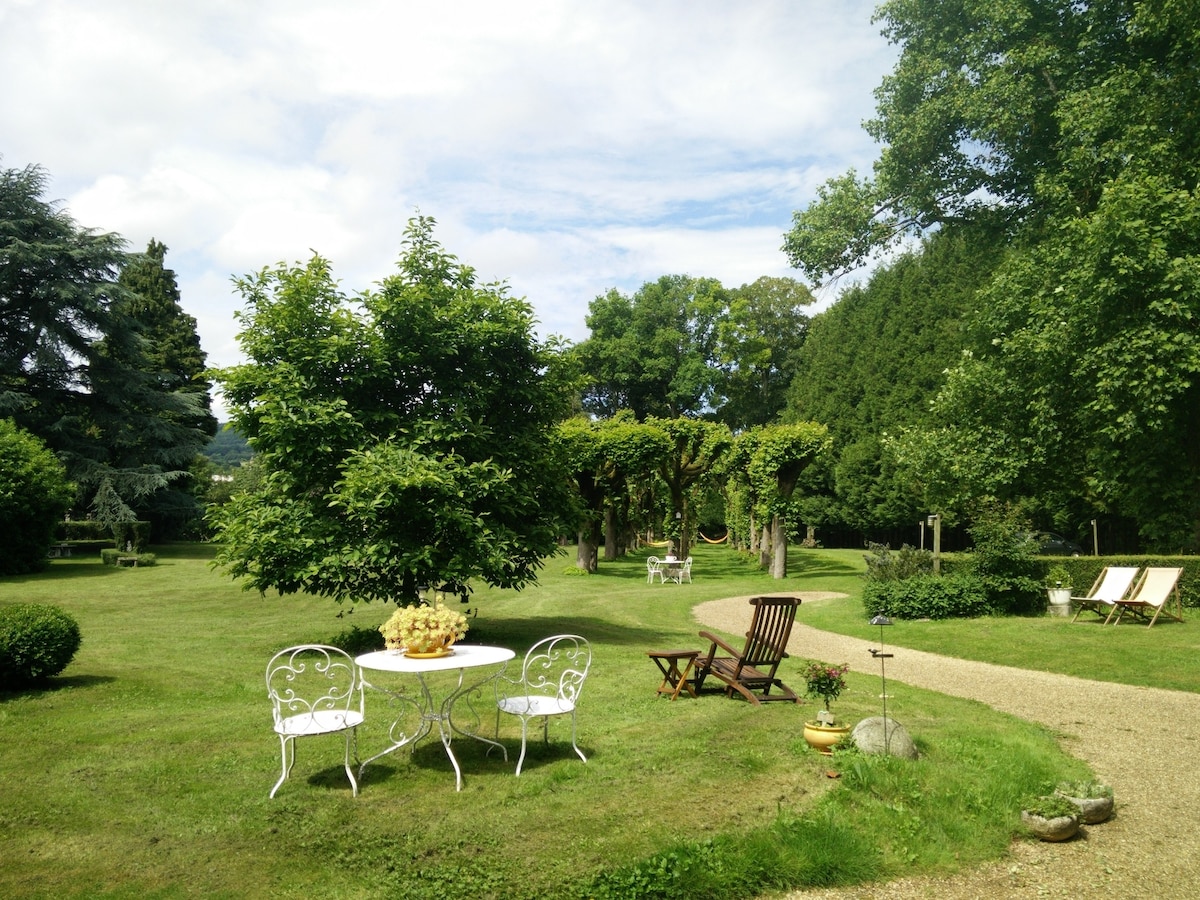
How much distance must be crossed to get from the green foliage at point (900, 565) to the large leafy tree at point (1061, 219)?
235 cm

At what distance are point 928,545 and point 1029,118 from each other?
24170 mm

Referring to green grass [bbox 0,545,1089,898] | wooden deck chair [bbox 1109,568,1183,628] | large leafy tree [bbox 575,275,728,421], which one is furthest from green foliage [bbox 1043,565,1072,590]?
large leafy tree [bbox 575,275,728,421]

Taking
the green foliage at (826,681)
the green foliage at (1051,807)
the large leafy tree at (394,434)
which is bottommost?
the green foliage at (1051,807)

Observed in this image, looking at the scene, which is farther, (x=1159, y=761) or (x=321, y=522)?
(x=321, y=522)

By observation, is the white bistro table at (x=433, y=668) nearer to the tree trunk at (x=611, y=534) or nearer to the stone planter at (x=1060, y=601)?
the stone planter at (x=1060, y=601)

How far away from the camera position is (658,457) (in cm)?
2627

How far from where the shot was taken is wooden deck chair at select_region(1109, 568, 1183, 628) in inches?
570

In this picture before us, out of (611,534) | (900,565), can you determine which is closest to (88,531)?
(611,534)

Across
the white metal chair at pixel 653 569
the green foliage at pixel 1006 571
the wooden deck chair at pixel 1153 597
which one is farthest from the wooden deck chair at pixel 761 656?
the white metal chair at pixel 653 569

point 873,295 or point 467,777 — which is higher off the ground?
point 873,295

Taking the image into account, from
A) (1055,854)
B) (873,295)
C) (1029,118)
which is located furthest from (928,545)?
(1055,854)

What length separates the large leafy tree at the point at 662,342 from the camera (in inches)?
1876

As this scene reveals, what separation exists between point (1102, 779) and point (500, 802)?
4.59m

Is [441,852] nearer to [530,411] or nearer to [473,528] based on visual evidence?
[473,528]
